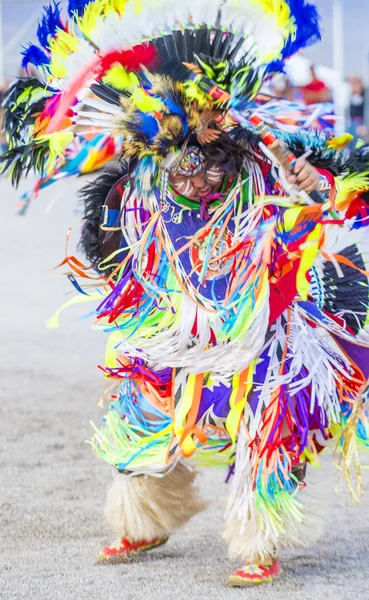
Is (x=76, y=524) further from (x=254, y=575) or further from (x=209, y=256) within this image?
(x=209, y=256)

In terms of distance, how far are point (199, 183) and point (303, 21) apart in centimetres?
48

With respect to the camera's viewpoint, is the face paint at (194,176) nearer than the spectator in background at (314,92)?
Yes

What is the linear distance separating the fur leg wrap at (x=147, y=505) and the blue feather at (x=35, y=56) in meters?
1.17

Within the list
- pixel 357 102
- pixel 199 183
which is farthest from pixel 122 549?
pixel 357 102

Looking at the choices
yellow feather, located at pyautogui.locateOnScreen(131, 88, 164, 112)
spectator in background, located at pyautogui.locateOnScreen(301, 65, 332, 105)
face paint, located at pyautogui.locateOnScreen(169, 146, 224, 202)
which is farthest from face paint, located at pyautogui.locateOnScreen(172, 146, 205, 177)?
spectator in background, located at pyautogui.locateOnScreen(301, 65, 332, 105)

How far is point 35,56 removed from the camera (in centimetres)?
274

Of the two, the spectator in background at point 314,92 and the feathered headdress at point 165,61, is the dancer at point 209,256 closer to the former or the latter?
the feathered headdress at point 165,61

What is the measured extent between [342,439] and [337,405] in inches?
4.7

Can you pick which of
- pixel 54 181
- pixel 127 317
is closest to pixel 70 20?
pixel 54 181

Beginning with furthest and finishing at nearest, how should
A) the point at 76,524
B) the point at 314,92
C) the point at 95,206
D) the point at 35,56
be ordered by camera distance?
the point at 314,92, the point at 76,524, the point at 95,206, the point at 35,56

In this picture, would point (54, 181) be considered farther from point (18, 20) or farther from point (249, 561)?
point (18, 20)

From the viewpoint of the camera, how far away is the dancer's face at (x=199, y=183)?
265 cm

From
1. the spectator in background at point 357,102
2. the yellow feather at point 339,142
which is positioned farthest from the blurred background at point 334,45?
the yellow feather at point 339,142

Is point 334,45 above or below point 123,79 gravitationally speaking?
above
